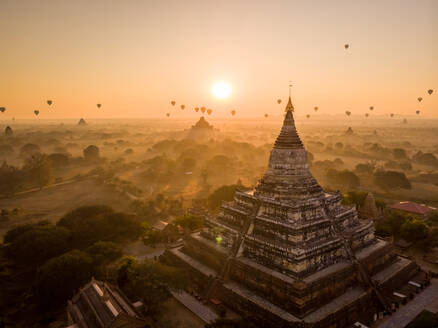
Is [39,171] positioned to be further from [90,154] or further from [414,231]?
[414,231]

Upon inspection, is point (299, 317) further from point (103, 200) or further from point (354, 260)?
point (103, 200)

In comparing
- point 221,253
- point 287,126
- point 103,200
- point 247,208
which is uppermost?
point 287,126

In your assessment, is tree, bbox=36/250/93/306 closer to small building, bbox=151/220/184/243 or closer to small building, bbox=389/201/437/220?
small building, bbox=151/220/184/243

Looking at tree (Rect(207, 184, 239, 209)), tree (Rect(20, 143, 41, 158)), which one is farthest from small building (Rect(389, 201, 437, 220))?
tree (Rect(20, 143, 41, 158))

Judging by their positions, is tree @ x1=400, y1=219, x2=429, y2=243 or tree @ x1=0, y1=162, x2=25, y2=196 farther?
tree @ x1=0, y1=162, x2=25, y2=196

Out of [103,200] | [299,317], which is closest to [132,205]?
[103,200]

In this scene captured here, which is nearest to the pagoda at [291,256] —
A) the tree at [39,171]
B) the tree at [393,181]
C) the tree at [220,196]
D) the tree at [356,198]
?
the tree at [356,198]

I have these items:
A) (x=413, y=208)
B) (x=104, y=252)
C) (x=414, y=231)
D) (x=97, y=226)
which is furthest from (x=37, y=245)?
(x=413, y=208)
